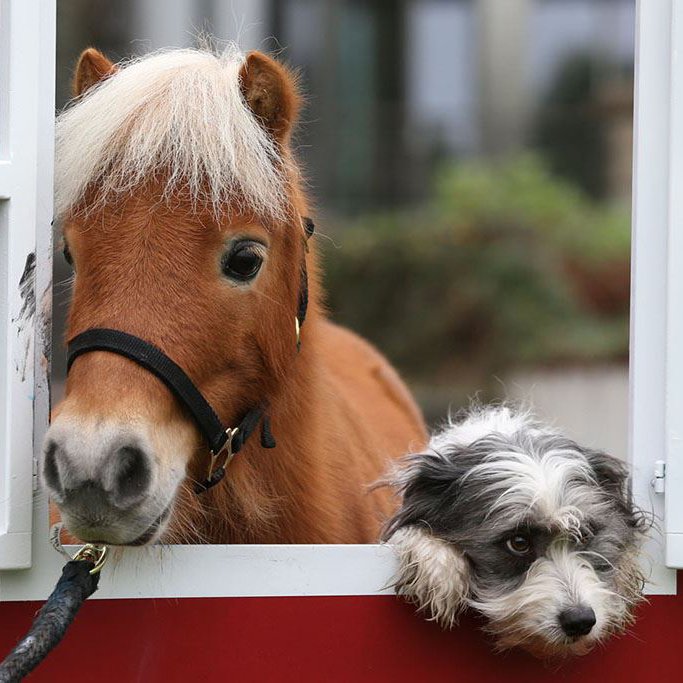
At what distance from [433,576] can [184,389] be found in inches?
24.3

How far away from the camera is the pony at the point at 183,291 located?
2.21 meters

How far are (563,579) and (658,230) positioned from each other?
2.51 ft

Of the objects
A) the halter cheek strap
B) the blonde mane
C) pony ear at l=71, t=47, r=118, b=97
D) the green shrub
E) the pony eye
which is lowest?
the green shrub

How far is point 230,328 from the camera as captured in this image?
253cm

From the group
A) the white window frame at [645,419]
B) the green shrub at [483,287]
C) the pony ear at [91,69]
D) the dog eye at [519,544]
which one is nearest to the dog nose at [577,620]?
the dog eye at [519,544]

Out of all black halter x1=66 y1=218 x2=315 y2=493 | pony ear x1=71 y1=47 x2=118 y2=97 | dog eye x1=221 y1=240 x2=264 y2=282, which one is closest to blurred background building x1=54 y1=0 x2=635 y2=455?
pony ear x1=71 y1=47 x2=118 y2=97

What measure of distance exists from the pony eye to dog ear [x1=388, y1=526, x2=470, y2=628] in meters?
0.66

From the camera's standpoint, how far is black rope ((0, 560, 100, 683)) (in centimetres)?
201

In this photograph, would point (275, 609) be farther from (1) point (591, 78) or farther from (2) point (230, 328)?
(1) point (591, 78)

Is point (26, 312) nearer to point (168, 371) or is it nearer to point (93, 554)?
point (168, 371)

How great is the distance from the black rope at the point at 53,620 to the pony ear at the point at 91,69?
3.89ft

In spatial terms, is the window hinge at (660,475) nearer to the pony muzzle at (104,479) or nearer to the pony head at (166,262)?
the pony head at (166,262)

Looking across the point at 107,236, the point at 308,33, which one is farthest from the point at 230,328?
the point at 308,33

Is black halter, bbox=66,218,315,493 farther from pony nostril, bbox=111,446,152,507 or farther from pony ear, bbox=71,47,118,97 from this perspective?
pony ear, bbox=71,47,118,97
